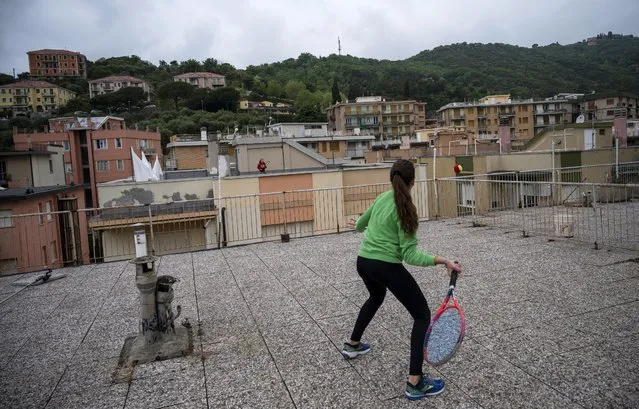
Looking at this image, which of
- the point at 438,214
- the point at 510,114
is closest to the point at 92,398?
the point at 438,214

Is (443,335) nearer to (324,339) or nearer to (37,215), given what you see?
(324,339)

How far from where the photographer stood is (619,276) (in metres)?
6.50

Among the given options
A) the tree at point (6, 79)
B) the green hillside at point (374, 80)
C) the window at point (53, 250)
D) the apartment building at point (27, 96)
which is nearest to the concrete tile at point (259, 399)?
the window at point (53, 250)

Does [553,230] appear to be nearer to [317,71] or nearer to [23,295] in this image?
[23,295]

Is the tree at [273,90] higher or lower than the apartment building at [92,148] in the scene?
higher

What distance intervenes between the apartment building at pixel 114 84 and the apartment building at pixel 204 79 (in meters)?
13.8

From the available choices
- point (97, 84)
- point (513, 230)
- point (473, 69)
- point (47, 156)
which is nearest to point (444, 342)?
point (513, 230)

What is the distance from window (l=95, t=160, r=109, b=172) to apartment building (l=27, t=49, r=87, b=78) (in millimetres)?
112124

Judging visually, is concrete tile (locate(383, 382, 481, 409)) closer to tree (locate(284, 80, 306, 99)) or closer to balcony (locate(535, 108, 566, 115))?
balcony (locate(535, 108, 566, 115))

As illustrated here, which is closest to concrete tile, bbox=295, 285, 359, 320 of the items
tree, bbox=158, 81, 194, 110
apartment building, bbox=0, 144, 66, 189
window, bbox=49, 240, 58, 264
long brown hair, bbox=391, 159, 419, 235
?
long brown hair, bbox=391, 159, 419, 235

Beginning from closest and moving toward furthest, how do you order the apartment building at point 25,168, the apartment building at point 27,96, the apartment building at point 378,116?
1. the apartment building at point 25,168
2. the apartment building at point 378,116
3. the apartment building at point 27,96

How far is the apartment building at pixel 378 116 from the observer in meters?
90.2

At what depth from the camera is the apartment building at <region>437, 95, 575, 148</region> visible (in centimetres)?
8725

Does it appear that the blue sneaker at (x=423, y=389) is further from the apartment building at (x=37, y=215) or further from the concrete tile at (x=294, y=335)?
the apartment building at (x=37, y=215)
